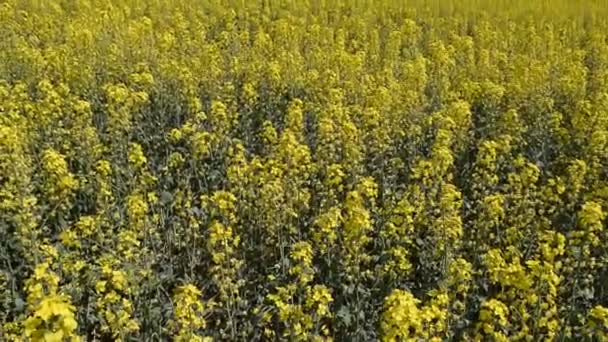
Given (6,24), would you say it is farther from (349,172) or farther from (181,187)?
(349,172)

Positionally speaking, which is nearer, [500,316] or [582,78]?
[500,316]

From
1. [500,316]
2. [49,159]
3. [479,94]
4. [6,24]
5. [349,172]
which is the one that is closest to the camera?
[500,316]

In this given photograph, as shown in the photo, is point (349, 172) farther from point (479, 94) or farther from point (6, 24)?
point (6, 24)

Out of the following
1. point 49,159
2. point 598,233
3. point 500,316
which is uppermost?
point 49,159

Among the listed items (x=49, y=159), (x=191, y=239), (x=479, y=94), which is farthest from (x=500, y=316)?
(x=479, y=94)

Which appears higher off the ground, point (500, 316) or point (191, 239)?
point (500, 316)

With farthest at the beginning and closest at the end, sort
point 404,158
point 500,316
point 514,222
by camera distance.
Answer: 1. point 404,158
2. point 514,222
3. point 500,316
